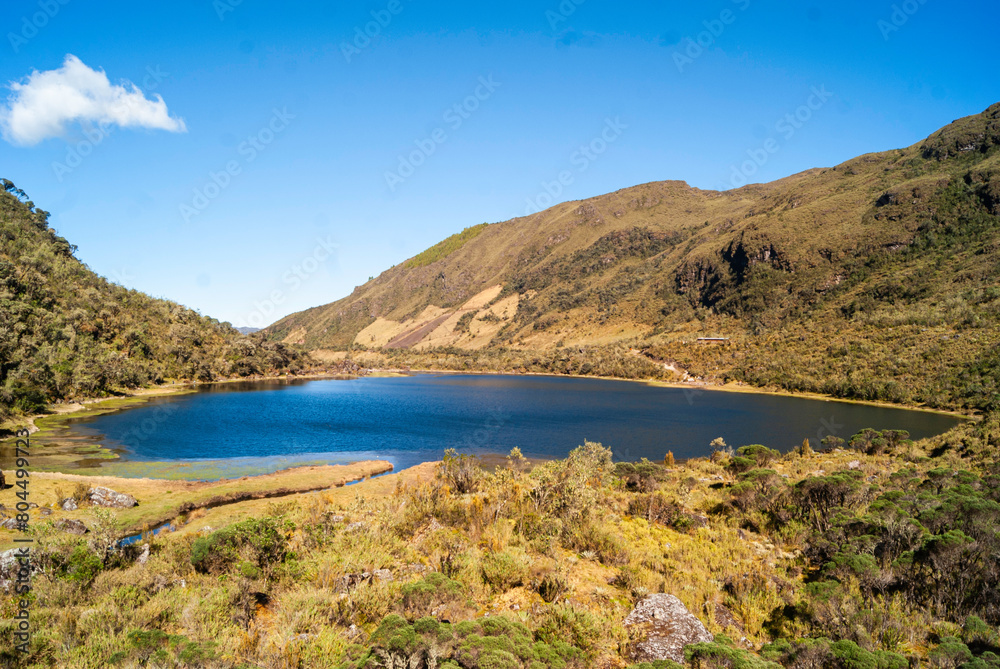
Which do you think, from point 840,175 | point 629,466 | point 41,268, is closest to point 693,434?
point 629,466

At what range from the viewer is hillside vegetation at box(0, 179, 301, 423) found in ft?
154

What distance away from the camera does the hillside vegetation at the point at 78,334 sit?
154ft

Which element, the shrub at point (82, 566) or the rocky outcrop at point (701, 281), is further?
the rocky outcrop at point (701, 281)

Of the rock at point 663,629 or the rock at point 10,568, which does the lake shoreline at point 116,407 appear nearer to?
the rock at point 10,568

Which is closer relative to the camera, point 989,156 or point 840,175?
point 989,156

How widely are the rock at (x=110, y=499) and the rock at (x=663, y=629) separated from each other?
22.2m

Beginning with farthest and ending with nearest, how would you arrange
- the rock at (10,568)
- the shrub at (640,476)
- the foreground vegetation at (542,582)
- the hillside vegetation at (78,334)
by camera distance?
the hillside vegetation at (78,334) → the shrub at (640,476) → the rock at (10,568) → the foreground vegetation at (542,582)

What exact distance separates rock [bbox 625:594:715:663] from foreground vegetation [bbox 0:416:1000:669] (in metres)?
0.30

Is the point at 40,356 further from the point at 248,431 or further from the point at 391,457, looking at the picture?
the point at 391,457

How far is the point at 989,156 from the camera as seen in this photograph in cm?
11262

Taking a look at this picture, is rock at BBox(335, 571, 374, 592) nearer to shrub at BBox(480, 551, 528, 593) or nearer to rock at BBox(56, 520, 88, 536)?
shrub at BBox(480, 551, 528, 593)

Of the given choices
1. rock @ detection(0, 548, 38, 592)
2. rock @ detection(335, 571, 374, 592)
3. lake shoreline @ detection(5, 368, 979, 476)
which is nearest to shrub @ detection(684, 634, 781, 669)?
rock @ detection(335, 571, 374, 592)

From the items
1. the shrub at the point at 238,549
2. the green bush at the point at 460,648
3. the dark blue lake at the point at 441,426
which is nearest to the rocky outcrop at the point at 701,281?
the dark blue lake at the point at 441,426

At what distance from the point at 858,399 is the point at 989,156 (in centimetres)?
9659
